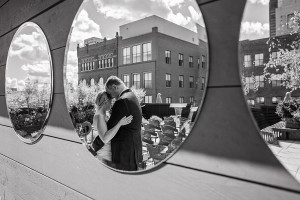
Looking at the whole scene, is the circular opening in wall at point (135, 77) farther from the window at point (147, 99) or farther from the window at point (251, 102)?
the window at point (251, 102)

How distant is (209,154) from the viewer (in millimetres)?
914

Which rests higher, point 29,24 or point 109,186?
point 29,24

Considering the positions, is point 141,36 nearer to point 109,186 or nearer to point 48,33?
point 109,186

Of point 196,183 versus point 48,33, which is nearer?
point 196,183

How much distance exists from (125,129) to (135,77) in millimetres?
258

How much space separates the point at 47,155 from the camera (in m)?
1.92

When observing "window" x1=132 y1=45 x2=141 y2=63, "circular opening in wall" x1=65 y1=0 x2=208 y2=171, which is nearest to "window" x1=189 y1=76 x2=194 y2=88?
"circular opening in wall" x1=65 y1=0 x2=208 y2=171

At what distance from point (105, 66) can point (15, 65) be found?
54.6 inches

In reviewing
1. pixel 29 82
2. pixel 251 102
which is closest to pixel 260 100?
pixel 251 102

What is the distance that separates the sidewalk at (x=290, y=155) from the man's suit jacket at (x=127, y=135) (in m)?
0.60

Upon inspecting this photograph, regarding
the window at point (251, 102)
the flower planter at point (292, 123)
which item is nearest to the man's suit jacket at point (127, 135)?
the window at point (251, 102)

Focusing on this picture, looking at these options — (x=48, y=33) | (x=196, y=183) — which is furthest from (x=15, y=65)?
(x=196, y=183)

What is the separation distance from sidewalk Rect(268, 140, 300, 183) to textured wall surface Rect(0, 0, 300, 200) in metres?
0.02

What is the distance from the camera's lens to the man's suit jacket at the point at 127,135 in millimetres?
1171
